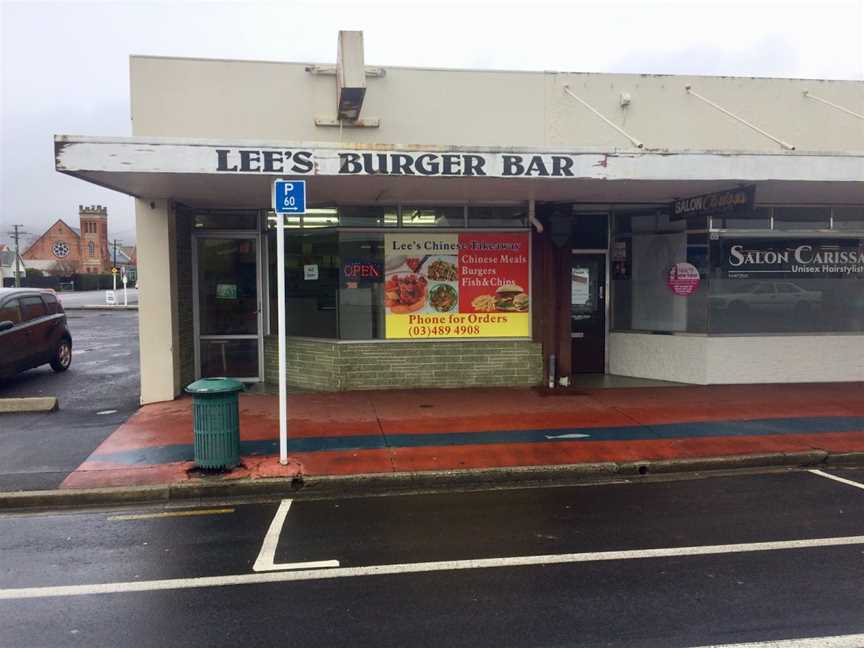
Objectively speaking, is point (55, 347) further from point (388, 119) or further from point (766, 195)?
point (766, 195)

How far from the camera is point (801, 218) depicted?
11820 millimetres

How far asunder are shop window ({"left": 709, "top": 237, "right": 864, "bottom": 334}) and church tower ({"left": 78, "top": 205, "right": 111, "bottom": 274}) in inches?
4225

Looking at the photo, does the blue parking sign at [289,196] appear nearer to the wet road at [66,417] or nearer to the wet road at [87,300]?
the wet road at [66,417]

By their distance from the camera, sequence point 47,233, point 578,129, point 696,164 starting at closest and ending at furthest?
point 696,164 < point 578,129 < point 47,233

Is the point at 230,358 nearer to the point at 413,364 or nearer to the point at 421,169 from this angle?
the point at 413,364

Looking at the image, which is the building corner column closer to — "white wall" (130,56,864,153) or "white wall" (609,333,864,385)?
"white wall" (130,56,864,153)

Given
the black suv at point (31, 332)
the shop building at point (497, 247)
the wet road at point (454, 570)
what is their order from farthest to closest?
the black suv at point (31, 332)
the shop building at point (497, 247)
the wet road at point (454, 570)

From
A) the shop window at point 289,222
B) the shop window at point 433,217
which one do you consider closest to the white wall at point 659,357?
the shop window at point 433,217

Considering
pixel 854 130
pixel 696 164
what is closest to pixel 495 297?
pixel 696 164

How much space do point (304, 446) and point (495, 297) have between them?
472cm

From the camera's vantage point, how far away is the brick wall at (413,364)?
36.9 ft

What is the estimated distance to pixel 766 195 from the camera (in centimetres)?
1079

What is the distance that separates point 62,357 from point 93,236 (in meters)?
104

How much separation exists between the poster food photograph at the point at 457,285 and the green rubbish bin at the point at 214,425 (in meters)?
4.55
